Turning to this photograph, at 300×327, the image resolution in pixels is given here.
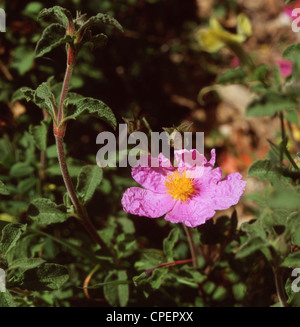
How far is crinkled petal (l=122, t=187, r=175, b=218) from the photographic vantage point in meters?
1.18

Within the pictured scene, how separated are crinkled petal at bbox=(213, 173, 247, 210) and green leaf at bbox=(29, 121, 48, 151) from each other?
0.63 meters

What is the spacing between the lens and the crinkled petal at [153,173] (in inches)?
48.4

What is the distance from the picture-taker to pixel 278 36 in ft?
9.02

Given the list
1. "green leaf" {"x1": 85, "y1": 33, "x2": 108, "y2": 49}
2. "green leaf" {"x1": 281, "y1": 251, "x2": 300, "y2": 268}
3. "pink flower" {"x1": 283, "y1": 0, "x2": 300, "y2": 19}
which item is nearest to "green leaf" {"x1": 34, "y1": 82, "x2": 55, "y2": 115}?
"green leaf" {"x1": 85, "y1": 33, "x2": 108, "y2": 49}

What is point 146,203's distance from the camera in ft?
4.06

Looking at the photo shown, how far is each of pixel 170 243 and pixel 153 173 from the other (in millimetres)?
236

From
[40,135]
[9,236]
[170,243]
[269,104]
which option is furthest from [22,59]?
[269,104]

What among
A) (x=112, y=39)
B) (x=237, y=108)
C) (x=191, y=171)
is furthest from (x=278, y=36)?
(x=191, y=171)

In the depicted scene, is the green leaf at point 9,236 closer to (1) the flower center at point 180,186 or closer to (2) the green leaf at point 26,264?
(2) the green leaf at point 26,264

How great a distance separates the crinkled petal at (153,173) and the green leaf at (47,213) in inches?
9.5

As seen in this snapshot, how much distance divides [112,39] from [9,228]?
1428mm
